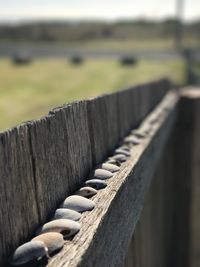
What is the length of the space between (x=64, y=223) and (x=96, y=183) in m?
0.68

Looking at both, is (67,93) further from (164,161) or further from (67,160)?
Result: (67,160)

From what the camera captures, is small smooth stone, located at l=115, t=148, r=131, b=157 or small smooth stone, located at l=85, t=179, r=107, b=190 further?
small smooth stone, located at l=115, t=148, r=131, b=157

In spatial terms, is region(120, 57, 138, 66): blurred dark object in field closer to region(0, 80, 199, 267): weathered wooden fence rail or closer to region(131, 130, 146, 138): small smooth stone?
region(131, 130, 146, 138): small smooth stone

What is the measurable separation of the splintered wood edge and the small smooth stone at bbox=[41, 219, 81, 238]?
0.11 ft

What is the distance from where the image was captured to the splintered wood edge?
233cm

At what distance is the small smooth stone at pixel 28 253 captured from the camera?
2.25 meters

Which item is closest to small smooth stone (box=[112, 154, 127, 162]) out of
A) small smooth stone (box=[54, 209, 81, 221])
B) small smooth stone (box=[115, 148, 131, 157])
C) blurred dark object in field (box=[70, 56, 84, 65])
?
small smooth stone (box=[115, 148, 131, 157])

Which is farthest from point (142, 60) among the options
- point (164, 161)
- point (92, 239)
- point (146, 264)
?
point (92, 239)

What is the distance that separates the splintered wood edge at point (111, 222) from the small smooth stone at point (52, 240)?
0.03 meters

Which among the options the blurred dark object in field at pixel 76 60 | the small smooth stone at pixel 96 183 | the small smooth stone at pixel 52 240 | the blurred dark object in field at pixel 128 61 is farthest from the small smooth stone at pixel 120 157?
the blurred dark object in field at pixel 76 60

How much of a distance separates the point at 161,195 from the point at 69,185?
196 inches

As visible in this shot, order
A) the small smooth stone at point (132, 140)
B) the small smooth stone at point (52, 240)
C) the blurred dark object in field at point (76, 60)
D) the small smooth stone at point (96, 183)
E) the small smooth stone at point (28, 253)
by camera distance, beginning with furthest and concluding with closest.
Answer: the blurred dark object in field at point (76, 60) → the small smooth stone at point (132, 140) → the small smooth stone at point (96, 183) → the small smooth stone at point (52, 240) → the small smooth stone at point (28, 253)

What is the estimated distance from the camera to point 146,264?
5.40 meters

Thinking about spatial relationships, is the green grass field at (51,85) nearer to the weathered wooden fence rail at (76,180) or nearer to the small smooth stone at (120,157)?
the weathered wooden fence rail at (76,180)
